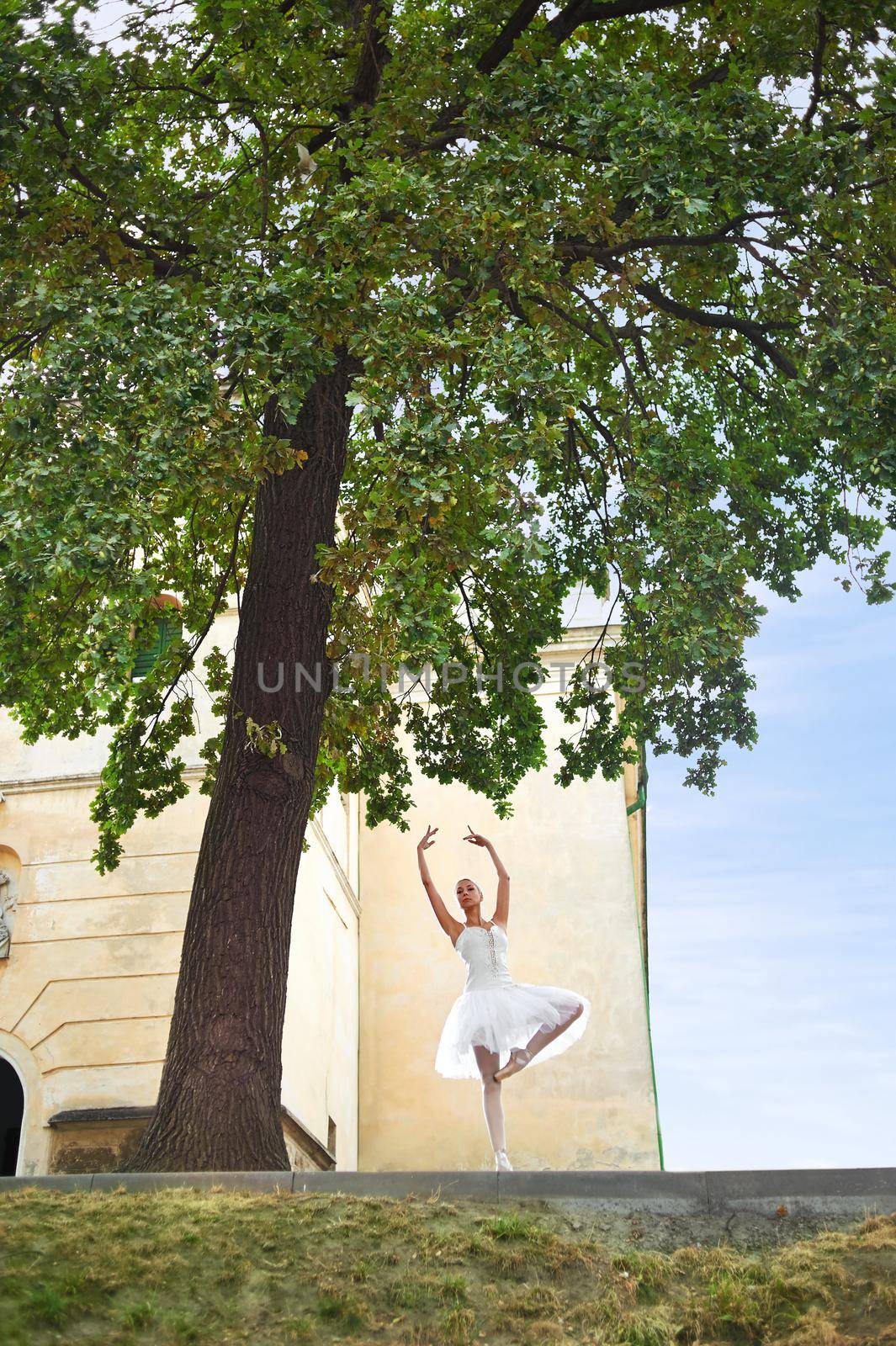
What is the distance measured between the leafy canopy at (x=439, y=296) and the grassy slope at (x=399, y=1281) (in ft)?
11.7

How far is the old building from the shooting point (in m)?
14.3

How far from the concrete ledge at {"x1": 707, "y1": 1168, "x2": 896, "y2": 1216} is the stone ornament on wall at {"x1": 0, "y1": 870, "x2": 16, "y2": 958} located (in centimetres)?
1017

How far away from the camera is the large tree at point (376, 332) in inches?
340

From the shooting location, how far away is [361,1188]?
283 inches

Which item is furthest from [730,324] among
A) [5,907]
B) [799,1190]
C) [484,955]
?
[5,907]

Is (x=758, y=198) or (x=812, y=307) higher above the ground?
(x=758, y=198)

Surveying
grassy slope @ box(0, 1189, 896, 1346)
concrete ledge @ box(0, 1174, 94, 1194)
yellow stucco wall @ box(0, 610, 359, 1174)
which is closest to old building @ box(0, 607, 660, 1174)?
yellow stucco wall @ box(0, 610, 359, 1174)

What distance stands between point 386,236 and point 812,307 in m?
3.19

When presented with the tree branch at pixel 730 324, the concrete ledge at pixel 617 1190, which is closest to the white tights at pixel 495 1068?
the concrete ledge at pixel 617 1190

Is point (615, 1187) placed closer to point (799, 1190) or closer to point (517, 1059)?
point (799, 1190)

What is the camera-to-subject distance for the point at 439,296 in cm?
914

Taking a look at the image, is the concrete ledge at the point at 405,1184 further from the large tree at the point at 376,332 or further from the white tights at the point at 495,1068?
the white tights at the point at 495,1068

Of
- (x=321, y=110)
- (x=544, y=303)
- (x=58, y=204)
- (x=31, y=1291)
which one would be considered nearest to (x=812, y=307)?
(x=544, y=303)

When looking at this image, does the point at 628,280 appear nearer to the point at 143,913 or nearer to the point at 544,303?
the point at 544,303
